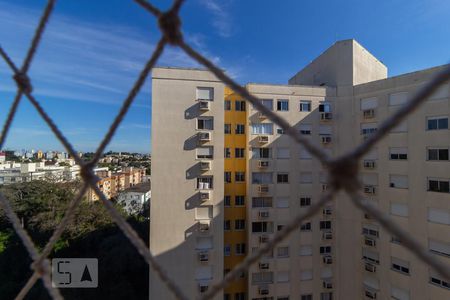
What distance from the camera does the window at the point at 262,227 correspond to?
9.47m

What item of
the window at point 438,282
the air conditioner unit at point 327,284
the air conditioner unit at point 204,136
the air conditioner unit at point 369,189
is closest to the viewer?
the window at point 438,282

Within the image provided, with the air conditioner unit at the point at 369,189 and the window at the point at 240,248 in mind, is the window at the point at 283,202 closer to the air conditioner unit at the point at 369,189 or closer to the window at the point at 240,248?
the window at the point at 240,248

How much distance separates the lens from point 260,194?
374 inches

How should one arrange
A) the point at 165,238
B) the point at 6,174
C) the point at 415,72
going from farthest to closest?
1. the point at 6,174
2. the point at 165,238
3. the point at 415,72

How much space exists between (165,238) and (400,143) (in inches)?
331

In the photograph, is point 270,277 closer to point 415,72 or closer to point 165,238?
point 165,238

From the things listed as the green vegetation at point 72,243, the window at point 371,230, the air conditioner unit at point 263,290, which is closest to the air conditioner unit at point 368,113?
the window at point 371,230

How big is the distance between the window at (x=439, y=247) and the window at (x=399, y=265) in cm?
99

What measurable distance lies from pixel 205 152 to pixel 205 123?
42.1 inches

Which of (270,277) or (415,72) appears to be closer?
(415,72)

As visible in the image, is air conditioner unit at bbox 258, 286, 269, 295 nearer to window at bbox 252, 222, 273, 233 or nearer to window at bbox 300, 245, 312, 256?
window at bbox 300, 245, 312, 256

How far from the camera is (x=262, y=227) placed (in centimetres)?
948

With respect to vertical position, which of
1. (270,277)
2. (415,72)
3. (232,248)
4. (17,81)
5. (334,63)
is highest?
(334,63)

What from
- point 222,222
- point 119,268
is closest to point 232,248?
point 222,222
